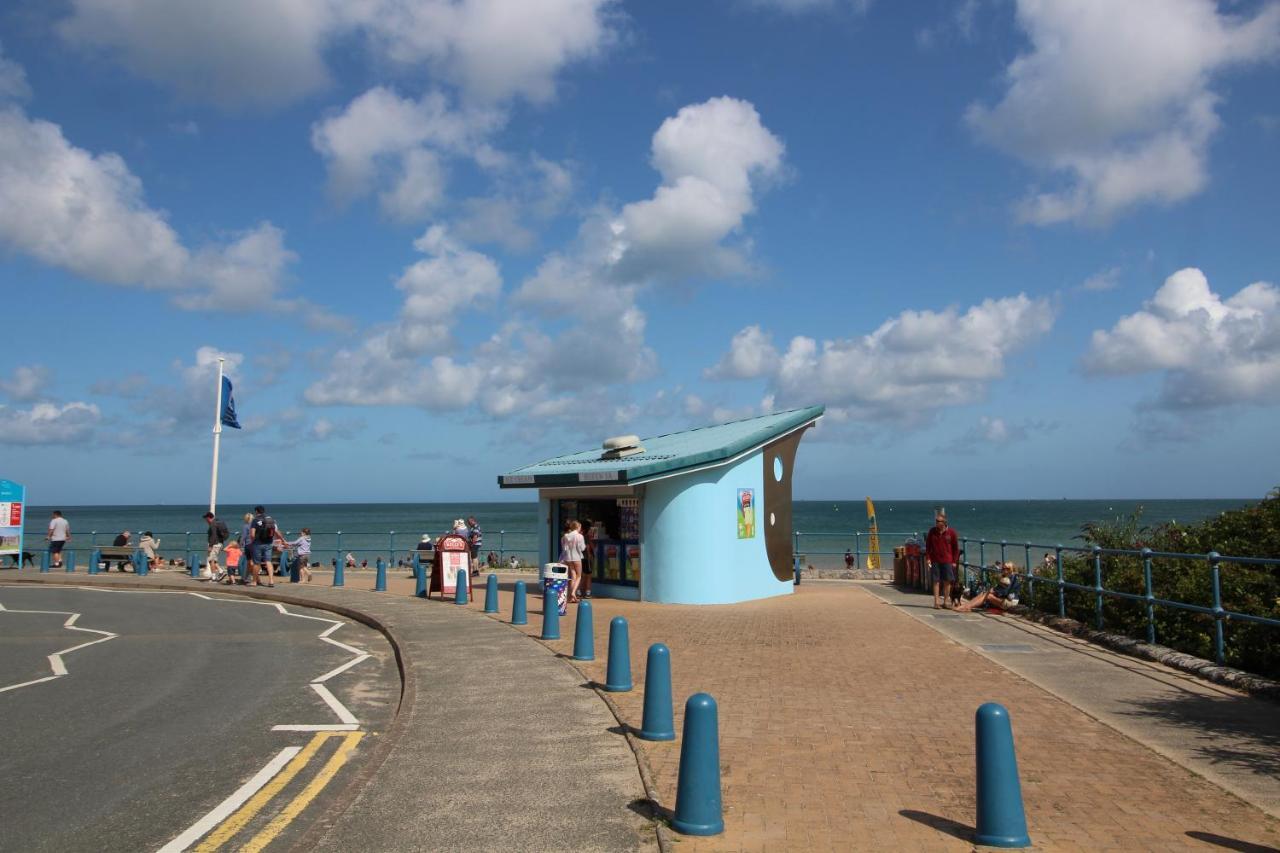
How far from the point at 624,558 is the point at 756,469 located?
10.0ft

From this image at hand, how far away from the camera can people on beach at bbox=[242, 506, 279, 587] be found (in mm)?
21156

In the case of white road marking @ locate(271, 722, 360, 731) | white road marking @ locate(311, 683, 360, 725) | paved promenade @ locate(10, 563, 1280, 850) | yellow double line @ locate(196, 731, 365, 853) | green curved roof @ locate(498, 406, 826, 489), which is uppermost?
green curved roof @ locate(498, 406, 826, 489)

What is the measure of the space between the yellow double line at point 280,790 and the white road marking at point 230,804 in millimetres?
49

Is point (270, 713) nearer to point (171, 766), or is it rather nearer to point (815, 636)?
point (171, 766)

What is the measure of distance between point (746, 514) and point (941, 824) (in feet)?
42.1

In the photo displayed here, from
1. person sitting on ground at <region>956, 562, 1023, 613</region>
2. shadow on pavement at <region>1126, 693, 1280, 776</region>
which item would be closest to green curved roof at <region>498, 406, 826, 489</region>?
person sitting on ground at <region>956, 562, 1023, 613</region>

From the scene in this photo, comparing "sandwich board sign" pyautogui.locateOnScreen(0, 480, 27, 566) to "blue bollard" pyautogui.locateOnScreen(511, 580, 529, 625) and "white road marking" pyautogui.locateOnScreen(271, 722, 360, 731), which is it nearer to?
"blue bollard" pyautogui.locateOnScreen(511, 580, 529, 625)

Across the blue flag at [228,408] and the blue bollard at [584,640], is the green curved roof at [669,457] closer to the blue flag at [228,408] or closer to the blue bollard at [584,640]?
the blue bollard at [584,640]

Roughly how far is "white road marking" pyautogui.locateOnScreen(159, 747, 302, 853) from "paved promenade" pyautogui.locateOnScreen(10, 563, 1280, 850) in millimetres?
821

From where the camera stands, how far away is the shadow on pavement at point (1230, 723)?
22.3 ft

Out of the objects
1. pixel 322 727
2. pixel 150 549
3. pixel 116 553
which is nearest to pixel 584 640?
pixel 322 727

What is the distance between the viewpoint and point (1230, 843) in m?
5.09

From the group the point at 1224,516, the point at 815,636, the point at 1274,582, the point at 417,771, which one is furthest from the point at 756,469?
the point at 417,771

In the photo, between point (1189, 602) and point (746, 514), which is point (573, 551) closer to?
point (746, 514)
